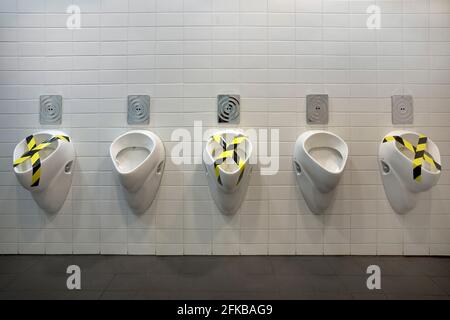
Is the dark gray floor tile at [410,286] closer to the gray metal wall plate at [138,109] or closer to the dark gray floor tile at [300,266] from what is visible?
the dark gray floor tile at [300,266]

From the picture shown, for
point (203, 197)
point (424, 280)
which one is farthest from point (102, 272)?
point (424, 280)

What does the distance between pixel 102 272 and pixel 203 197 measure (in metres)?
0.91

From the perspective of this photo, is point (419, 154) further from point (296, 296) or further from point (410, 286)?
point (296, 296)

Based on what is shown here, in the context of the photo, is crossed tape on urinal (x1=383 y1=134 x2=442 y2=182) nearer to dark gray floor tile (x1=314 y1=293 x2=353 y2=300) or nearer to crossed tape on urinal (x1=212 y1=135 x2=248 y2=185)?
dark gray floor tile (x1=314 y1=293 x2=353 y2=300)

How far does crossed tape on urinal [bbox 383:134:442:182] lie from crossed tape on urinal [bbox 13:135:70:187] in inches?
105

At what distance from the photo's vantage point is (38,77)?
2031 mm

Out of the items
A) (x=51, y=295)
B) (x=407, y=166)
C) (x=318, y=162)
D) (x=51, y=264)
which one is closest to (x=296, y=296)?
(x=318, y=162)

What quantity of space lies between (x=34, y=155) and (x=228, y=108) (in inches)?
59.6

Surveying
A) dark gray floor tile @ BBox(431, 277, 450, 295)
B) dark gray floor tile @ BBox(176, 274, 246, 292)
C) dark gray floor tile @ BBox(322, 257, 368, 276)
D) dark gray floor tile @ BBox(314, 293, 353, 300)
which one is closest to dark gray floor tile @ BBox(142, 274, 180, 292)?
dark gray floor tile @ BBox(176, 274, 246, 292)

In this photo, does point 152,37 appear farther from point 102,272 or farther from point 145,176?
point 102,272

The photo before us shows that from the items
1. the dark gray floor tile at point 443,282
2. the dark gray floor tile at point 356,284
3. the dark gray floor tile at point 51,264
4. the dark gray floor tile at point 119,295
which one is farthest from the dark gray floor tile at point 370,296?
the dark gray floor tile at point 51,264

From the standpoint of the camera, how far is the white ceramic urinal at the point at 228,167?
1.70m

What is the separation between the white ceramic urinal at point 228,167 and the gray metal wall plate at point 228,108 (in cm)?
12

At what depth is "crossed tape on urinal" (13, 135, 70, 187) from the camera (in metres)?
1.75
